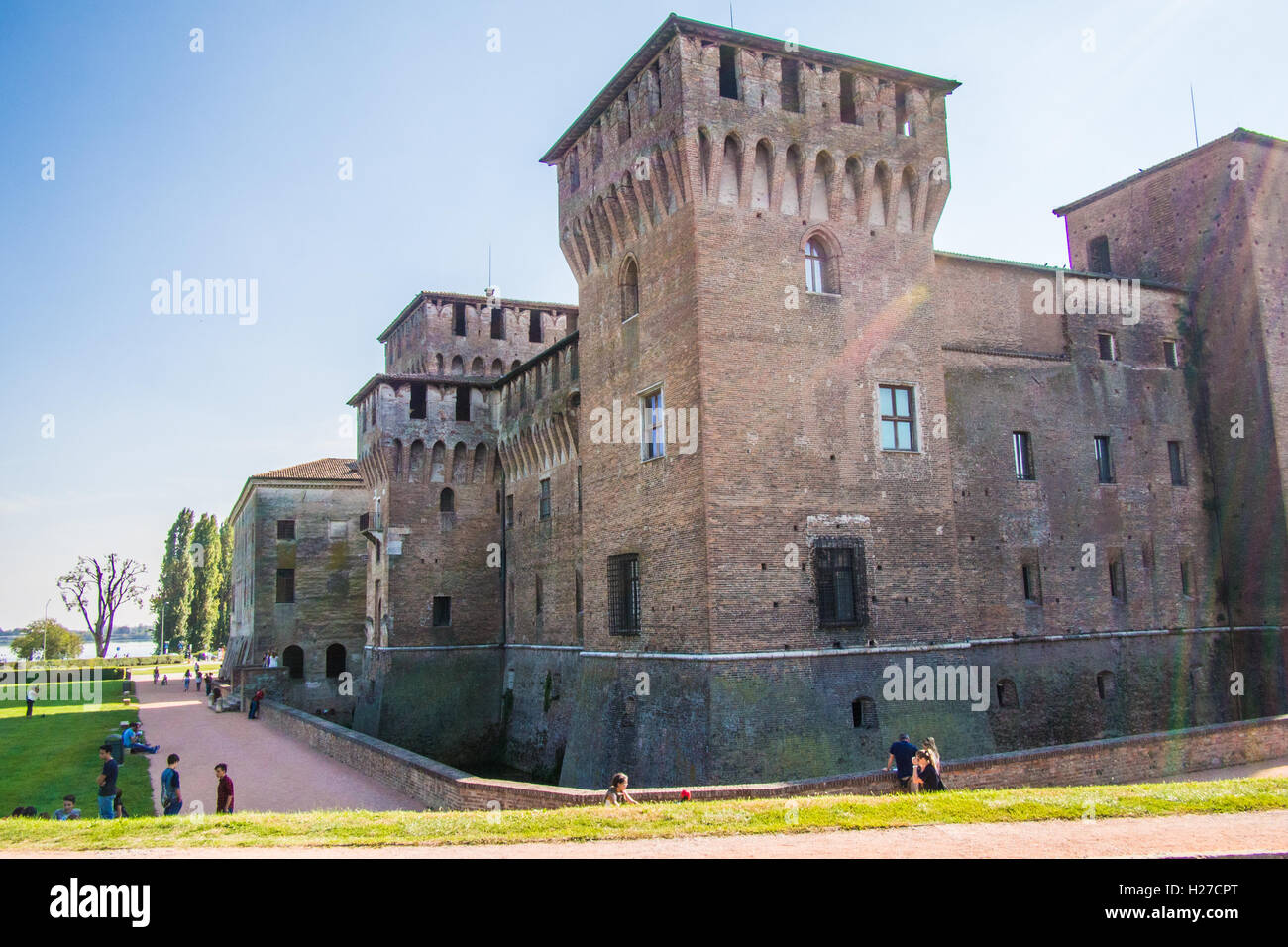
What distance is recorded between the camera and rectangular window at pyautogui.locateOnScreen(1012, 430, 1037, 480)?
22734 mm

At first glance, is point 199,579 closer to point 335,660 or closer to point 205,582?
point 205,582

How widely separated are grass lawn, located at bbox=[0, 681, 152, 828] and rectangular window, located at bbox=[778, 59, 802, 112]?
17062 millimetres

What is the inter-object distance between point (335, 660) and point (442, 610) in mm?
11108

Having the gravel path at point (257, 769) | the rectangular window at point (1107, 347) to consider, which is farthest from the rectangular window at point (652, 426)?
the rectangular window at point (1107, 347)

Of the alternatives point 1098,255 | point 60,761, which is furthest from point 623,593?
point 1098,255

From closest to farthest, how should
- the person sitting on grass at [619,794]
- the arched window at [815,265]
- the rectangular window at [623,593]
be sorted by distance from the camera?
the person sitting on grass at [619,794]
the arched window at [815,265]
the rectangular window at [623,593]

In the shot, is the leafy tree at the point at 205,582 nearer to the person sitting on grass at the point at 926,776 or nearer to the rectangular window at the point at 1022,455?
the rectangular window at the point at 1022,455

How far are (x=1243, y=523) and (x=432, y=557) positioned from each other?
23.7m

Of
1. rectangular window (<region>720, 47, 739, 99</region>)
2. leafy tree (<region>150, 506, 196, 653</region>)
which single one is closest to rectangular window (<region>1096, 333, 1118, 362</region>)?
rectangular window (<region>720, 47, 739, 99</region>)

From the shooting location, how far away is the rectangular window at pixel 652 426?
738 inches

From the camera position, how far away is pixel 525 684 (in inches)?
1119

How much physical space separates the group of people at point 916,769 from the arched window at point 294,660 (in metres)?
31.1

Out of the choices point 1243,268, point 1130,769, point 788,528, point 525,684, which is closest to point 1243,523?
point 1243,268
